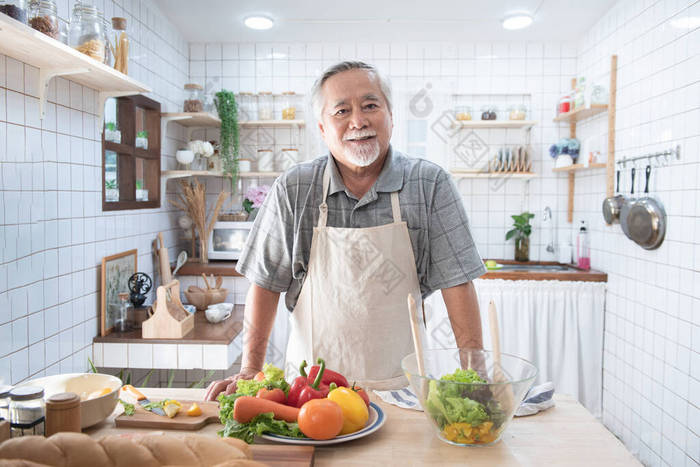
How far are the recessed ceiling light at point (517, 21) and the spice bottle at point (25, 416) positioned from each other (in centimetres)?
327

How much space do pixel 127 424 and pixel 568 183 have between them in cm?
358

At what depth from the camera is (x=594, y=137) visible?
3.42 meters

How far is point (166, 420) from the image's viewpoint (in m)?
1.09

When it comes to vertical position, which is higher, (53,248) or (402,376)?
(53,248)

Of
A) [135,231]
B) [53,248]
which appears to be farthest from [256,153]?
[53,248]

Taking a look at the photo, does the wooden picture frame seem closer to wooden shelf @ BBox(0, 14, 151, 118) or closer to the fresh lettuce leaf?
wooden shelf @ BBox(0, 14, 151, 118)

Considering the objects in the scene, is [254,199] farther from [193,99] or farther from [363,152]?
[363,152]

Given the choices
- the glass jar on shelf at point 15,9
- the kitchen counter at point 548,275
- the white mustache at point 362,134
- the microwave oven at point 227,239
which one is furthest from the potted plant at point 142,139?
the kitchen counter at point 548,275

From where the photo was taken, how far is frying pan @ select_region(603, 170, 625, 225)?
3.05 meters

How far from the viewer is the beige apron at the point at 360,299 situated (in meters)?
1.63

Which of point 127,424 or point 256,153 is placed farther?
point 256,153

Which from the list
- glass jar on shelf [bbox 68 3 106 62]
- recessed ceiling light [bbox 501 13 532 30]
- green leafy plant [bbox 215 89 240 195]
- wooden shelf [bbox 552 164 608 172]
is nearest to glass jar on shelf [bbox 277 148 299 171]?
green leafy plant [bbox 215 89 240 195]

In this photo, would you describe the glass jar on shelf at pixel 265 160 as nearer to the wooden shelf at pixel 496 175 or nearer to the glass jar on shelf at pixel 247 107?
the glass jar on shelf at pixel 247 107

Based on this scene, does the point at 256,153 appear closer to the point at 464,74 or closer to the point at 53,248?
the point at 464,74
